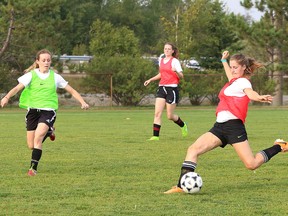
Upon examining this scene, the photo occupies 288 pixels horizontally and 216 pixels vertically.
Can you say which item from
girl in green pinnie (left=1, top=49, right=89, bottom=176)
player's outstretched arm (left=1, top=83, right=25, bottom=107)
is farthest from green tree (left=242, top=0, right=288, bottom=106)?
player's outstretched arm (left=1, top=83, right=25, bottom=107)

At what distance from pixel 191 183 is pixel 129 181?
1.31 m

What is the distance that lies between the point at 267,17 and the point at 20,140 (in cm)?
2714

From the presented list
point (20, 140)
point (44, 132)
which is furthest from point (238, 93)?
point (20, 140)

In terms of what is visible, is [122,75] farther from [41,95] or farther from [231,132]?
[231,132]

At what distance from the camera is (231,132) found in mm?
8375

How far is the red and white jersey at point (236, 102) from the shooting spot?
27.6 ft

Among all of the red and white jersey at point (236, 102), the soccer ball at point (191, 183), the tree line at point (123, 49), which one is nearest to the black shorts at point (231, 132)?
the red and white jersey at point (236, 102)

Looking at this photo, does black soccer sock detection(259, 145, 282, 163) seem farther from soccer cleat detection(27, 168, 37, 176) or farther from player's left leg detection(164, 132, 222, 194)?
soccer cleat detection(27, 168, 37, 176)

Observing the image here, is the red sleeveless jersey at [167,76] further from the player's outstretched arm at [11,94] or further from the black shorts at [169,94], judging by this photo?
the player's outstretched arm at [11,94]

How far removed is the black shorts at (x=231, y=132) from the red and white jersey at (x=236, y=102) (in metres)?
0.06

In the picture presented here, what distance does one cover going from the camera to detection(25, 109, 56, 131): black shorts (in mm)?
10094

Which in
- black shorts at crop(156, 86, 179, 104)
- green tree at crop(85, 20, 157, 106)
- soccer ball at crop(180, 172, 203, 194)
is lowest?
green tree at crop(85, 20, 157, 106)

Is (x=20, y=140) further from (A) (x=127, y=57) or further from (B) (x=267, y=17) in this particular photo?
(B) (x=267, y=17)

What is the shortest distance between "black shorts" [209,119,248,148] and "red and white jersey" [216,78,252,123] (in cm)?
6
